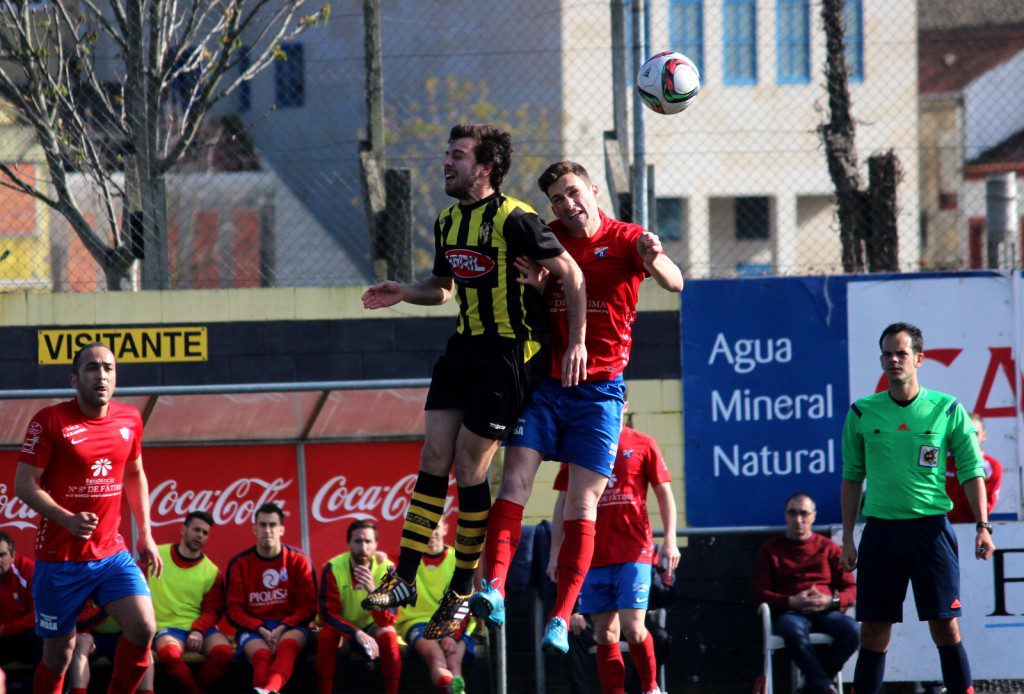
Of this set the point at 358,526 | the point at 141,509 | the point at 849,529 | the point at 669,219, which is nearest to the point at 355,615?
the point at 358,526

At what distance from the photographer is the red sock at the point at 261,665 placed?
7.79 metres

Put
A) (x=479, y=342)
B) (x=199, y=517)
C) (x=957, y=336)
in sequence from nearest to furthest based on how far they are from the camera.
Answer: (x=479, y=342) < (x=199, y=517) < (x=957, y=336)

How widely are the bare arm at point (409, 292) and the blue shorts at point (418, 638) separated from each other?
315 centimetres

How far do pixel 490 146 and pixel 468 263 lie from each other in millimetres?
474

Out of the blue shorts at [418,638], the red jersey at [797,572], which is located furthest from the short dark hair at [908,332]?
the blue shorts at [418,638]

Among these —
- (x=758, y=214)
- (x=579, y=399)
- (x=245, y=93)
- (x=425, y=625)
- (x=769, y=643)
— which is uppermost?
(x=245, y=93)

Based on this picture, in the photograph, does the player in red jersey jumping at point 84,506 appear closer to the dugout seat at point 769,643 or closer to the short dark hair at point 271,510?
the short dark hair at point 271,510

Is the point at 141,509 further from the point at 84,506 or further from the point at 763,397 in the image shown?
the point at 763,397

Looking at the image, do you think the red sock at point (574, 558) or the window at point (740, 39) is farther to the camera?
the window at point (740, 39)

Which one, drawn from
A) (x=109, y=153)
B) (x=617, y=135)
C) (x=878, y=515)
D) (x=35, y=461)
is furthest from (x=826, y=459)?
(x=109, y=153)

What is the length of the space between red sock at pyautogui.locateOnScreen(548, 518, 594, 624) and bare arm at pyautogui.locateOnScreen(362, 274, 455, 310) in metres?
1.11

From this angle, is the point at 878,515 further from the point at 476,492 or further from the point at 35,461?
the point at 35,461

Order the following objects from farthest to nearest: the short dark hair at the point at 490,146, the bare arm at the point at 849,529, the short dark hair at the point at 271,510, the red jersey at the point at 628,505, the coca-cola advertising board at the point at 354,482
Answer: the coca-cola advertising board at the point at 354,482
the short dark hair at the point at 271,510
the red jersey at the point at 628,505
the bare arm at the point at 849,529
the short dark hair at the point at 490,146

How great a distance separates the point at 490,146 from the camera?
16.6ft
